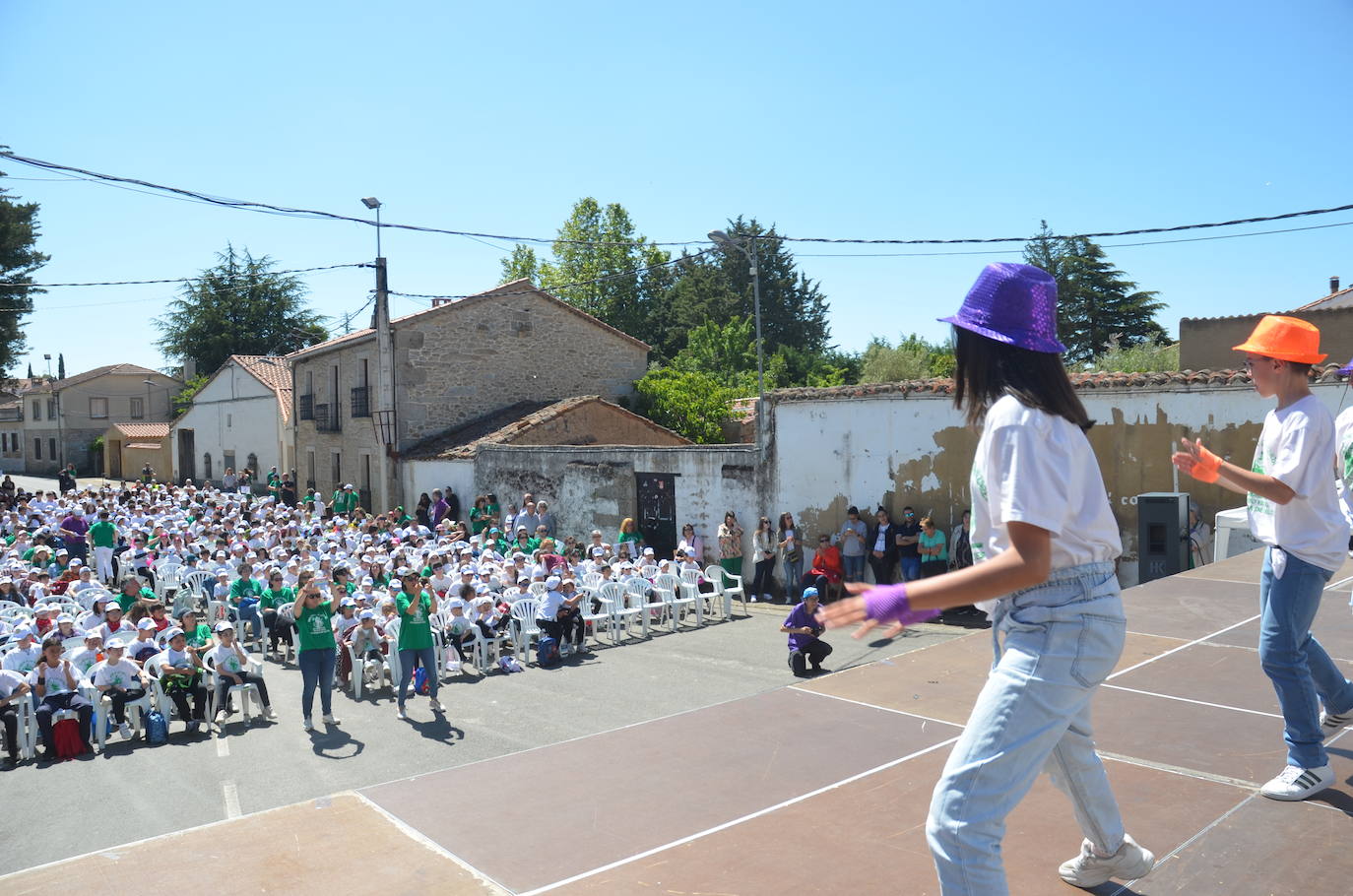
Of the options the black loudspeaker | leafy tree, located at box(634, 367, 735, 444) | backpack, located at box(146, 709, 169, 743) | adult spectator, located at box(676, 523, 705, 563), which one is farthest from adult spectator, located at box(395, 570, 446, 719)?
leafy tree, located at box(634, 367, 735, 444)

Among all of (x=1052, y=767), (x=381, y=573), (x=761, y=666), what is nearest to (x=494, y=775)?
(x=1052, y=767)

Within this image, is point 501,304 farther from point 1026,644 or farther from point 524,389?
point 1026,644

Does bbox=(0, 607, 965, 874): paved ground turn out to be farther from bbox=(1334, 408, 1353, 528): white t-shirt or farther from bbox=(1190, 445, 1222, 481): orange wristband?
bbox=(1334, 408, 1353, 528): white t-shirt

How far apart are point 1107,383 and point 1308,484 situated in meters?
11.1

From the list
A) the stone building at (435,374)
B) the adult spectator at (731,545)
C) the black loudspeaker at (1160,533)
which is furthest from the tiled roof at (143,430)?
the black loudspeaker at (1160,533)

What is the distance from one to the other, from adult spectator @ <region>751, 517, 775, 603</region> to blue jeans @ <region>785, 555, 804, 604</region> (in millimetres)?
379

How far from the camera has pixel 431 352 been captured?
2662 centimetres

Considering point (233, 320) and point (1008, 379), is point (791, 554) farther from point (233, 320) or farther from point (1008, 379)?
point (233, 320)

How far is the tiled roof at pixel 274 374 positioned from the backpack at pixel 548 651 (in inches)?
1017

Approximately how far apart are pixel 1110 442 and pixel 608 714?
8.02 meters

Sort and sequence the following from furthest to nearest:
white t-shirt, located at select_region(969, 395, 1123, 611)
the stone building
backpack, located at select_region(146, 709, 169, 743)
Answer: the stone building, backpack, located at select_region(146, 709, 169, 743), white t-shirt, located at select_region(969, 395, 1123, 611)

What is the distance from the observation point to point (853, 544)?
14.8m

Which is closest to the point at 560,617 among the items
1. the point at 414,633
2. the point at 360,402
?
the point at 414,633

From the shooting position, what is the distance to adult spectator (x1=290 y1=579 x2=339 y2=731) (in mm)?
8977
